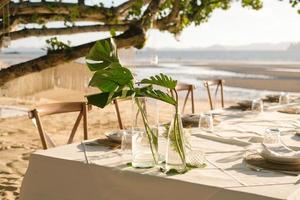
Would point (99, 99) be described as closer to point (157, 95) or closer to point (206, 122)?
point (157, 95)

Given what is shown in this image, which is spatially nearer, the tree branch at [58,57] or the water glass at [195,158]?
the water glass at [195,158]

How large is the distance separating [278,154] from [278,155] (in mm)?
29

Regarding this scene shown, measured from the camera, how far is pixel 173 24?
5.43 m

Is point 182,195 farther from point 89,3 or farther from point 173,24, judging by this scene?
point 173,24

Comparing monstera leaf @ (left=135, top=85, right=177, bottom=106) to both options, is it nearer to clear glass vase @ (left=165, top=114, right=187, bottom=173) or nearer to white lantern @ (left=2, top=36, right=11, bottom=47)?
clear glass vase @ (left=165, top=114, right=187, bottom=173)

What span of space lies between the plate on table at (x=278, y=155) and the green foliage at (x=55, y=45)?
2.81 meters

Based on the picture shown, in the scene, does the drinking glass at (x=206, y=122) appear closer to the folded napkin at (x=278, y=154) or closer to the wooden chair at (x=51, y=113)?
the folded napkin at (x=278, y=154)

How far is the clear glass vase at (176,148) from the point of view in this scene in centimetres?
162

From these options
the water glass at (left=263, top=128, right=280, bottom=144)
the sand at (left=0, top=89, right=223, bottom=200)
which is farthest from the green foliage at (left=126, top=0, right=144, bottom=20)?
the water glass at (left=263, top=128, right=280, bottom=144)

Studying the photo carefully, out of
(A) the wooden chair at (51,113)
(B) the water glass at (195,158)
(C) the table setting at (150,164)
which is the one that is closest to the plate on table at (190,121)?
(C) the table setting at (150,164)

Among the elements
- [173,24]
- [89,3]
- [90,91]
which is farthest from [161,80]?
[90,91]

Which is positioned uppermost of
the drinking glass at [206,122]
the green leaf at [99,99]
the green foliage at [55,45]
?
the green foliage at [55,45]

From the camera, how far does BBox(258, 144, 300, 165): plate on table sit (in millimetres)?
1703

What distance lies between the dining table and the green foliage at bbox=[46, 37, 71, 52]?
2278mm
